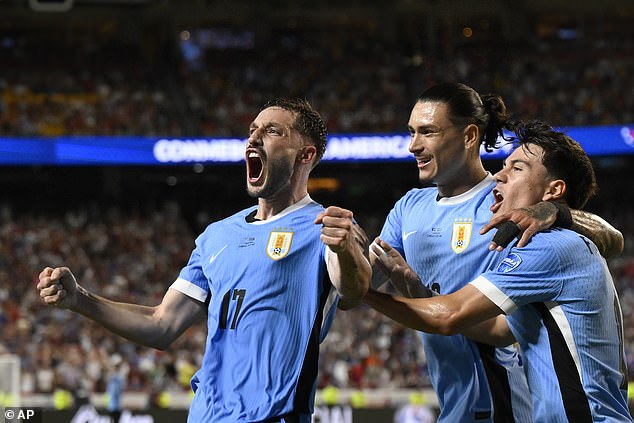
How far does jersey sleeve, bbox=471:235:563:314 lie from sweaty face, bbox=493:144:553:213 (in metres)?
0.32

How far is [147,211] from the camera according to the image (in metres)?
26.2

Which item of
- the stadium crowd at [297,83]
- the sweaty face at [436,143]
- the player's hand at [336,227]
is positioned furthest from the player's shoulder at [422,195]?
the stadium crowd at [297,83]

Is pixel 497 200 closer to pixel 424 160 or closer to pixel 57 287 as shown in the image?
pixel 424 160

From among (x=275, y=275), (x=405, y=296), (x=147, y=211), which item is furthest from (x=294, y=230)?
(x=147, y=211)

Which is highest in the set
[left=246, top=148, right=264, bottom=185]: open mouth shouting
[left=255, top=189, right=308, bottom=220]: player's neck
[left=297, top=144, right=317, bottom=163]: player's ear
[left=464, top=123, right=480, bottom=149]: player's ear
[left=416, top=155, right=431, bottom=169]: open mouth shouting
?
[left=464, top=123, right=480, bottom=149]: player's ear

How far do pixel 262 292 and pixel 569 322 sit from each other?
1.22 m

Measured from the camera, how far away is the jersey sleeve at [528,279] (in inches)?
150

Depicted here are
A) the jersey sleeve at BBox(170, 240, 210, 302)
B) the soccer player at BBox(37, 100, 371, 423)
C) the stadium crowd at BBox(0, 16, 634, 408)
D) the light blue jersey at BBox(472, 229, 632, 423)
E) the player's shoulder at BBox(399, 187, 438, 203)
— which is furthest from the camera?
the stadium crowd at BBox(0, 16, 634, 408)

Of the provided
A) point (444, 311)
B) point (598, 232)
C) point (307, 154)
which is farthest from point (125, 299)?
point (444, 311)

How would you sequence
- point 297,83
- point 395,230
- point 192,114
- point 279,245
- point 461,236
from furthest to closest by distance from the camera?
point 297,83
point 192,114
point 395,230
point 461,236
point 279,245

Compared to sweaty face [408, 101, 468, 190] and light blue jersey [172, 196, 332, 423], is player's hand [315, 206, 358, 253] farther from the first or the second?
sweaty face [408, 101, 468, 190]

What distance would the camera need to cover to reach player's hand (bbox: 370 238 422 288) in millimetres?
4258

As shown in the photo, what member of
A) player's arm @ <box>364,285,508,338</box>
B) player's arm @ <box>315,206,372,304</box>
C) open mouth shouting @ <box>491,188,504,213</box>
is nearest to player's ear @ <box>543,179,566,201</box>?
open mouth shouting @ <box>491,188,504,213</box>

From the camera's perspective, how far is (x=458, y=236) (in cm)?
491
